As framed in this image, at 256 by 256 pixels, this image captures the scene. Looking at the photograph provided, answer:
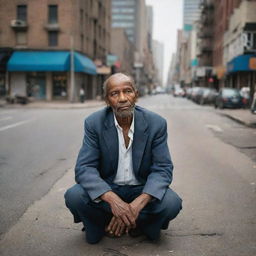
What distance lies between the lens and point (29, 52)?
124ft

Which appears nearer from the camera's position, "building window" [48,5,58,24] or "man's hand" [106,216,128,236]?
"man's hand" [106,216,128,236]

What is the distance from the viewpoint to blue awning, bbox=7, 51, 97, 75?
Result: 3653 centimetres

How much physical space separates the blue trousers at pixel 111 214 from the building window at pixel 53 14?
36.8 metres

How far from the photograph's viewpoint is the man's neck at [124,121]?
3.62 m

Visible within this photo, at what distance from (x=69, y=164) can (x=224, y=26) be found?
48.0m

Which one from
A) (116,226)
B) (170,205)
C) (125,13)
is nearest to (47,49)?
(170,205)

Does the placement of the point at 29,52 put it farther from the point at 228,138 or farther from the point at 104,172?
the point at 104,172

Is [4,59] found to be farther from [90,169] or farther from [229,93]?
[90,169]

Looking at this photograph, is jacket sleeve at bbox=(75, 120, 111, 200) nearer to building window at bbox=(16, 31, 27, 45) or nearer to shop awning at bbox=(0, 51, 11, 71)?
shop awning at bbox=(0, 51, 11, 71)

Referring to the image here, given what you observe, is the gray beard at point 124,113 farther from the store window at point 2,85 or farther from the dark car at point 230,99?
the store window at point 2,85

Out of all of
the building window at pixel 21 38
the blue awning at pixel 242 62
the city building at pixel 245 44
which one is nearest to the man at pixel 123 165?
the city building at pixel 245 44

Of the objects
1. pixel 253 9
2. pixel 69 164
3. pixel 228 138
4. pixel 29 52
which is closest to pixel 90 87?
pixel 29 52

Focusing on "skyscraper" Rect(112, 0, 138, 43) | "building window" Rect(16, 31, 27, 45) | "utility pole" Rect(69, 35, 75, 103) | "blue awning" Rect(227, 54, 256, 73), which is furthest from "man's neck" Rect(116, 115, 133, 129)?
"skyscraper" Rect(112, 0, 138, 43)

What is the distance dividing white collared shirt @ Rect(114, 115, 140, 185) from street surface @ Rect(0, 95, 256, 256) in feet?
1.84
